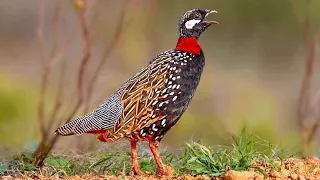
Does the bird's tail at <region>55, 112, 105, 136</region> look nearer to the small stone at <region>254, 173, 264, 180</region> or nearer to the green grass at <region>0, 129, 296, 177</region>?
the green grass at <region>0, 129, 296, 177</region>

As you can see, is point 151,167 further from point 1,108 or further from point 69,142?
point 1,108

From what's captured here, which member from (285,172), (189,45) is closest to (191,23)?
(189,45)

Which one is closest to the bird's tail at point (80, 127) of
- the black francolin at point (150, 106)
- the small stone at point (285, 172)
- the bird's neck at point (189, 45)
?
the black francolin at point (150, 106)

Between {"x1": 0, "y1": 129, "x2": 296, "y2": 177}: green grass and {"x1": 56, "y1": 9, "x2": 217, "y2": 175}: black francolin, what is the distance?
23 cm

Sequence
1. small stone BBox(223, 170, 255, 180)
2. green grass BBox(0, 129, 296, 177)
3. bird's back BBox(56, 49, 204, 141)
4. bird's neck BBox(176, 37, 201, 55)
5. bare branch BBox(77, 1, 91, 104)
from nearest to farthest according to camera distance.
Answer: small stone BBox(223, 170, 255, 180)
green grass BBox(0, 129, 296, 177)
bird's back BBox(56, 49, 204, 141)
bird's neck BBox(176, 37, 201, 55)
bare branch BBox(77, 1, 91, 104)

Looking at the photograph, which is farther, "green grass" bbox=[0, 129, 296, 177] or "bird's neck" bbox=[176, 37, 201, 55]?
"bird's neck" bbox=[176, 37, 201, 55]

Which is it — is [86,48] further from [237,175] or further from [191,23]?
[237,175]

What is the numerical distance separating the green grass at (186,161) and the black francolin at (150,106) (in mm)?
227

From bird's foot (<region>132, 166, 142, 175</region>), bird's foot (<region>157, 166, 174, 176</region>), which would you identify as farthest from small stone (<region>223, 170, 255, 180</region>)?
bird's foot (<region>132, 166, 142, 175</region>)

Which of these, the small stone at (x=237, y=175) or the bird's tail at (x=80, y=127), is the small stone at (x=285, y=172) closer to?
the small stone at (x=237, y=175)

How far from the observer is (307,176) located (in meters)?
4.94

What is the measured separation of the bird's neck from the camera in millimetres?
5113

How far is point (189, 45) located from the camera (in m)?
5.12

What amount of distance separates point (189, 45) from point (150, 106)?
52cm
